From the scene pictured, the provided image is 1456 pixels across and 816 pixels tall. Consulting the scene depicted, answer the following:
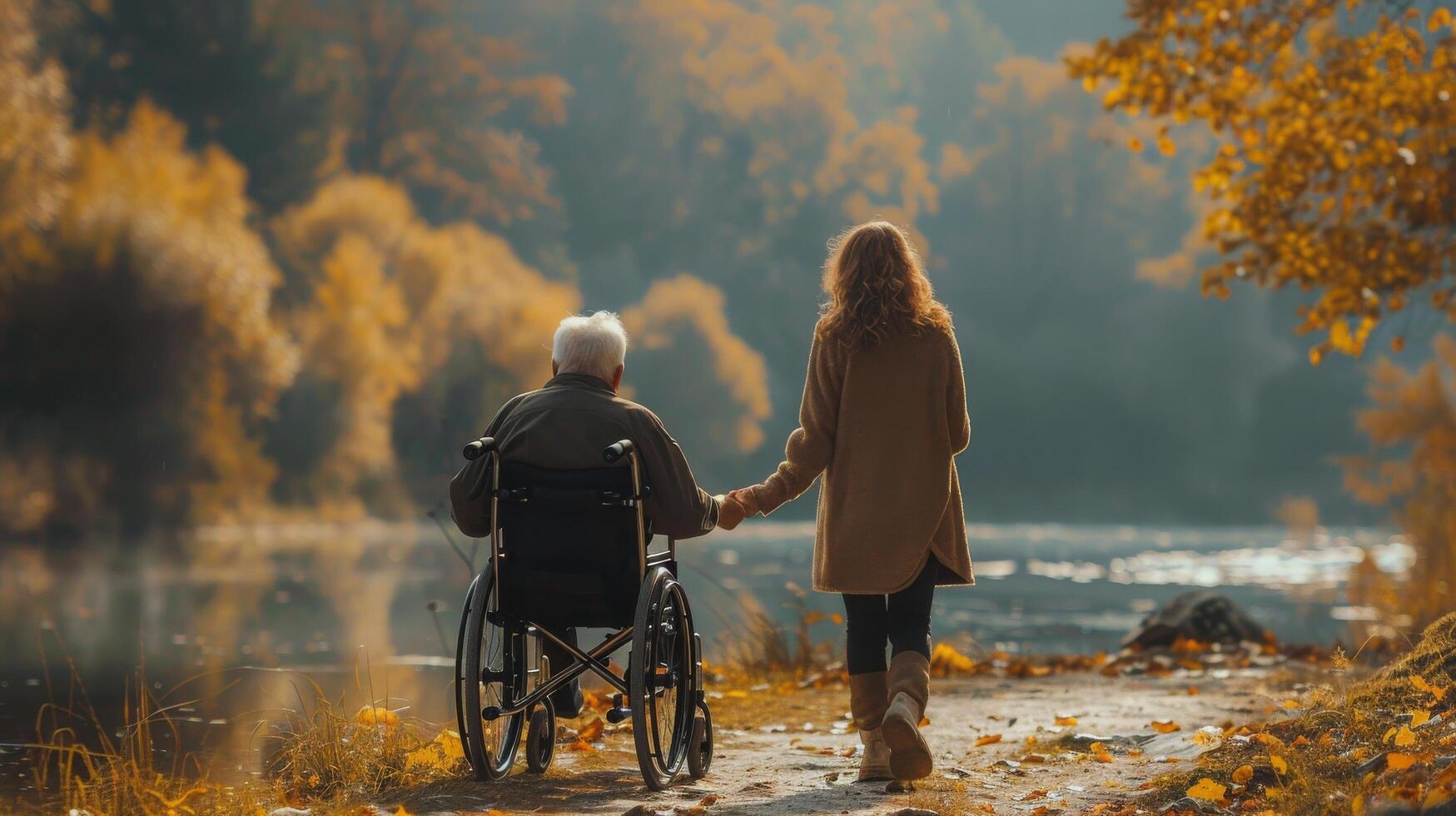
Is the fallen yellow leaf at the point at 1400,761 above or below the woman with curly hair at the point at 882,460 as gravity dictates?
below

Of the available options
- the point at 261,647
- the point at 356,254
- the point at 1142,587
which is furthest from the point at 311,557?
the point at 1142,587

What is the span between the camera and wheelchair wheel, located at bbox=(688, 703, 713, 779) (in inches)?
169

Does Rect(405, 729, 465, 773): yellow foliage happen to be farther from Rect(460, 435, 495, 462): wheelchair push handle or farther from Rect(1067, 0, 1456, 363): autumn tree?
Rect(1067, 0, 1456, 363): autumn tree

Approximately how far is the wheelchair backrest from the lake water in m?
0.94

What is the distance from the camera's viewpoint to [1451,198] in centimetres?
774

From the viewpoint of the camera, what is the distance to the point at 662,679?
13.2 feet

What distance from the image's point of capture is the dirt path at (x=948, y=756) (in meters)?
3.91

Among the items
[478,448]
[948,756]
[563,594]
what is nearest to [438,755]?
[563,594]

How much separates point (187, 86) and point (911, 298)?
3213cm

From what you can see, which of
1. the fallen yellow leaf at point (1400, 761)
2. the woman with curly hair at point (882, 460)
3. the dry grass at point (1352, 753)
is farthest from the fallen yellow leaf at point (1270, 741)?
the woman with curly hair at point (882, 460)

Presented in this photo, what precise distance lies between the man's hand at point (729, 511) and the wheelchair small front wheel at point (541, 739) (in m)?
0.84

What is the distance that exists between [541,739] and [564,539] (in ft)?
2.53

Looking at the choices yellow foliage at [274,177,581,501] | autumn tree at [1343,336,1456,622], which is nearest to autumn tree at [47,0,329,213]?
yellow foliage at [274,177,581,501]

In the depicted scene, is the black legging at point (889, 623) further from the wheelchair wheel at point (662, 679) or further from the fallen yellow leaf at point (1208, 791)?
the fallen yellow leaf at point (1208, 791)
